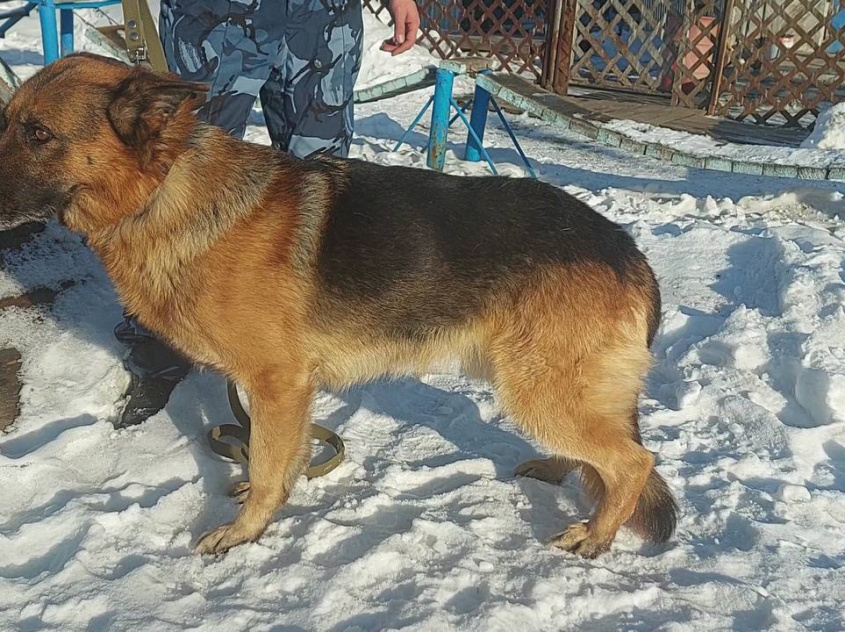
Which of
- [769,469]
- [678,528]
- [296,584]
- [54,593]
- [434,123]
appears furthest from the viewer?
[434,123]

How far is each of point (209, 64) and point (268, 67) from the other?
276mm

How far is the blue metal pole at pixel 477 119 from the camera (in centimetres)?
769

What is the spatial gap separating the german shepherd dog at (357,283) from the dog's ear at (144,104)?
0.05 m

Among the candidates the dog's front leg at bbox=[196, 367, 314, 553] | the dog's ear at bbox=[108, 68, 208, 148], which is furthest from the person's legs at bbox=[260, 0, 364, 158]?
the dog's front leg at bbox=[196, 367, 314, 553]

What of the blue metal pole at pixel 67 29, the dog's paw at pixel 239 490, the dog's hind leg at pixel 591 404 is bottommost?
the dog's paw at pixel 239 490

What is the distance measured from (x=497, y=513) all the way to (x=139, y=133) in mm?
1858

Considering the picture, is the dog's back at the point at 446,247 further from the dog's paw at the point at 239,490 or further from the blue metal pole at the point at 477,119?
the blue metal pole at the point at 477,119

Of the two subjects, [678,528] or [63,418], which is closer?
[678,528]

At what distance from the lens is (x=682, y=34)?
1146 cm

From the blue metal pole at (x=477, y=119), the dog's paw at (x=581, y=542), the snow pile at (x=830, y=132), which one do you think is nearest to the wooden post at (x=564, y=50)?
the snow pile at (x=830, y=132)

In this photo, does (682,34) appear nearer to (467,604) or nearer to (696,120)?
(696,120)

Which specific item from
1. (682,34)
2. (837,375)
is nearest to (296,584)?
(837,375)

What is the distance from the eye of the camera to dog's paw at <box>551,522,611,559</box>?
2.73 meters

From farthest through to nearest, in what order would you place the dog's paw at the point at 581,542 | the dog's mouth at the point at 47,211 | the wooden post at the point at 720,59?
1. the wooden post at the point at 720,59
2. the dog's paw at the point at 581,542
3. the dog's mouth at the point at 47,211
